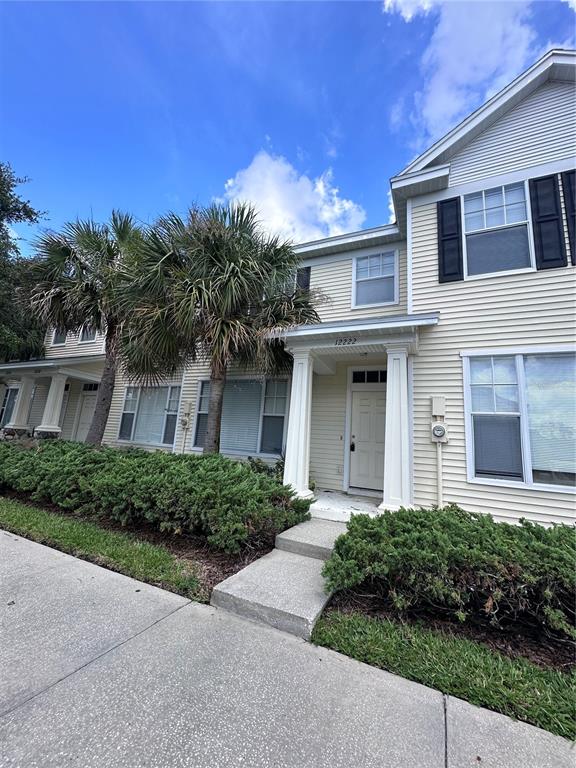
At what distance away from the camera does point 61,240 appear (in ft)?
27.2

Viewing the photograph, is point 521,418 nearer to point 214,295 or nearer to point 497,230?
point 497,230

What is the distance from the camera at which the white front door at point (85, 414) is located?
12.2m

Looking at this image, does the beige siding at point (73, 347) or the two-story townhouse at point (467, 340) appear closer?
the two-story townhouse at point (467, 340)

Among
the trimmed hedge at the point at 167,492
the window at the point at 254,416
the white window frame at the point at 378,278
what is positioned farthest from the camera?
the window at the point at 254,416

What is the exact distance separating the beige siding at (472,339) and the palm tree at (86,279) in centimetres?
690

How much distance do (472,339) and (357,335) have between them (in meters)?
1.97

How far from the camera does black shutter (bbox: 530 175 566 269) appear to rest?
5.39 meters

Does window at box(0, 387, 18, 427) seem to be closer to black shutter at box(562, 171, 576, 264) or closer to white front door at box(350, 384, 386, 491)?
white front door at box(350, 384, 386, 491)

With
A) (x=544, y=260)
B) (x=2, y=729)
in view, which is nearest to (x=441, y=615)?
(x=2, y=729)

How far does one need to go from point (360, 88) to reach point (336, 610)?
12106 millimetres

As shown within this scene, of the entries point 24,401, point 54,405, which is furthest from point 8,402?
point 54,405

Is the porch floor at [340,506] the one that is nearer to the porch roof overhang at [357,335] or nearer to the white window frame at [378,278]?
the porch roof overhang at [357,335]

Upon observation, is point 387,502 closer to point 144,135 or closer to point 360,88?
point 360,88

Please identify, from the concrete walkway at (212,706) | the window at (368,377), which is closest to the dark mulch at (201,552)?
the concrete walkway at (212,706)
